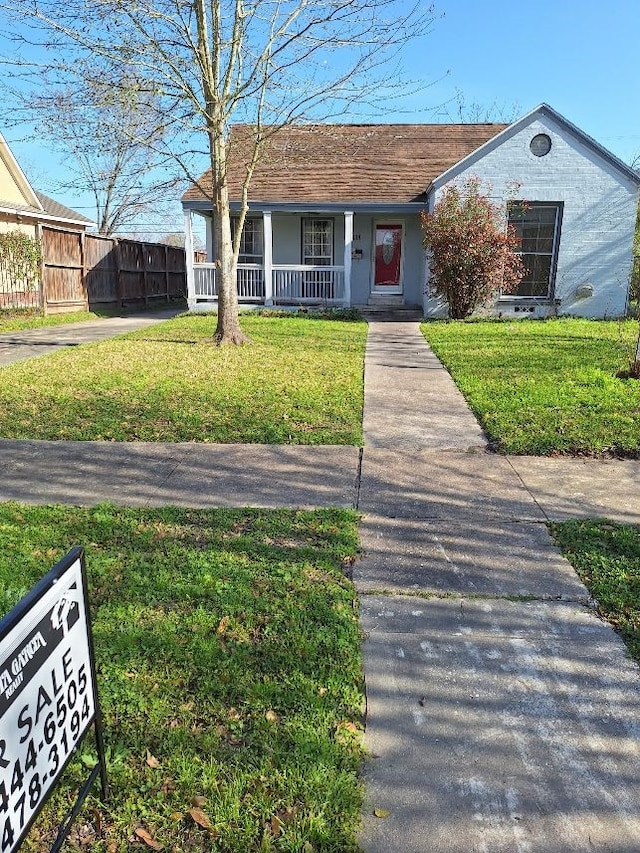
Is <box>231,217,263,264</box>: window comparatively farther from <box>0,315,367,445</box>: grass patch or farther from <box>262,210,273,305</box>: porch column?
<box>0,315,367,445</box>: grass patch

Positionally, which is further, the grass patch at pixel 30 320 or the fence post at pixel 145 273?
the fence post at pixel 145 273

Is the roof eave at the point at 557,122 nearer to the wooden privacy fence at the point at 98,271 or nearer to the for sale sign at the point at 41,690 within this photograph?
the wooden privacy fence at the point at 98,271

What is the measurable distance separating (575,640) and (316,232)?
1722 centimetres

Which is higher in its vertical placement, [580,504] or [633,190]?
[633,190]

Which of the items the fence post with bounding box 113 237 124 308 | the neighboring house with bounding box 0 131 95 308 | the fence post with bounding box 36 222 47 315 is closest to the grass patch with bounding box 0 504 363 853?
the fence post with bounding box 36 222 47 315

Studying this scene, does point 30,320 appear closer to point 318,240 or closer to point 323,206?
point 323,206

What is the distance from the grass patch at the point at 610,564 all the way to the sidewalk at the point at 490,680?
8 centimetres

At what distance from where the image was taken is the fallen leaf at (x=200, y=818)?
6.24ft

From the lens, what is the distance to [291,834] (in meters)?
1.87

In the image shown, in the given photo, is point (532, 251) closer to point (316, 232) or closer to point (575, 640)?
point (316, 232)

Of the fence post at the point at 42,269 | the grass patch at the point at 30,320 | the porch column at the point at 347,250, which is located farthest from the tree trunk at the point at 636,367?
the fence post at the point at 42,269

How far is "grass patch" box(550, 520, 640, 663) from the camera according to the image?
298 centimetres

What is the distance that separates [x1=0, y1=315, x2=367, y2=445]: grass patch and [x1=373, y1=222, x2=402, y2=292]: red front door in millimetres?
8128

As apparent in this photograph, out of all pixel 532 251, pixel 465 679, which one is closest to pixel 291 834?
pixel 465 679
